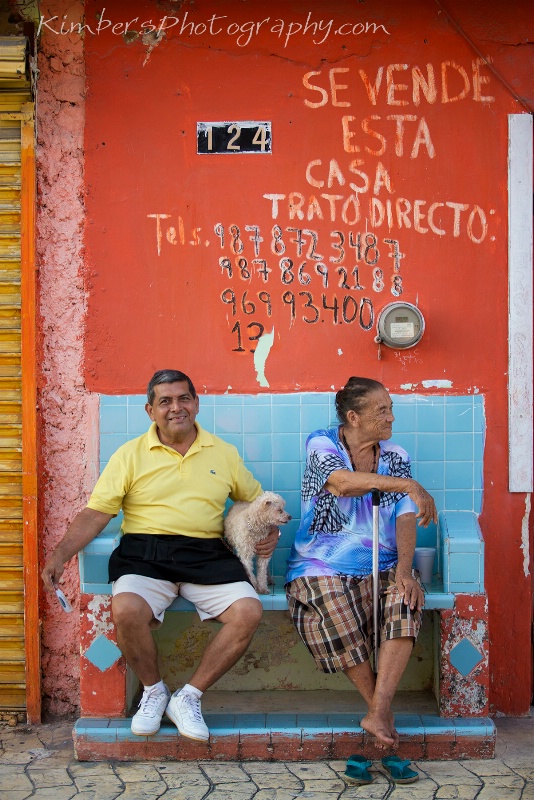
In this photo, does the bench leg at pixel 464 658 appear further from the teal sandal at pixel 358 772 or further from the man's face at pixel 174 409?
the man's face at pixel 174 409

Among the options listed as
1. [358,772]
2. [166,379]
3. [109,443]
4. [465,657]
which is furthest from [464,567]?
[109,443]

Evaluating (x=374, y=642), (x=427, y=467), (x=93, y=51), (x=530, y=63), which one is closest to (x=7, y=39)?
(x=93, y=51)

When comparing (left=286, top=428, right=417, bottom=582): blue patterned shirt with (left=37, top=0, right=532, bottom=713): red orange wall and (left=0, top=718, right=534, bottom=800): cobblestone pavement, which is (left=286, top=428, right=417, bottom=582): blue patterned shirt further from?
(left=0, top=718, right=534, bottom=800): cobblestone pavement

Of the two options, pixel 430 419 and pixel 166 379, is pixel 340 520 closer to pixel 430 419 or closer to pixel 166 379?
pixel 430 419

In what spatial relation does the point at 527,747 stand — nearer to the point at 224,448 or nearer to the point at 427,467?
the point at 427,467

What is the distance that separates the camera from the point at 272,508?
4.31 meters

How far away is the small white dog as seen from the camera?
169 inches

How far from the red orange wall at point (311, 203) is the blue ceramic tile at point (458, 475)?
14 cm

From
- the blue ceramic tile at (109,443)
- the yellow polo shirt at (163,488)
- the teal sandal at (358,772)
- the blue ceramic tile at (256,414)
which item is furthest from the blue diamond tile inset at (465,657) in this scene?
the blue ceramic tile at (109,443)

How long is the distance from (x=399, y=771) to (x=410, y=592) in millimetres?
759

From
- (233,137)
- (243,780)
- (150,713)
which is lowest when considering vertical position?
(243,780)

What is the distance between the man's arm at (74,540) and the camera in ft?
13.5

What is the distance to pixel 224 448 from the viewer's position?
451cm

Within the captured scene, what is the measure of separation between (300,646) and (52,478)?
1632mm
